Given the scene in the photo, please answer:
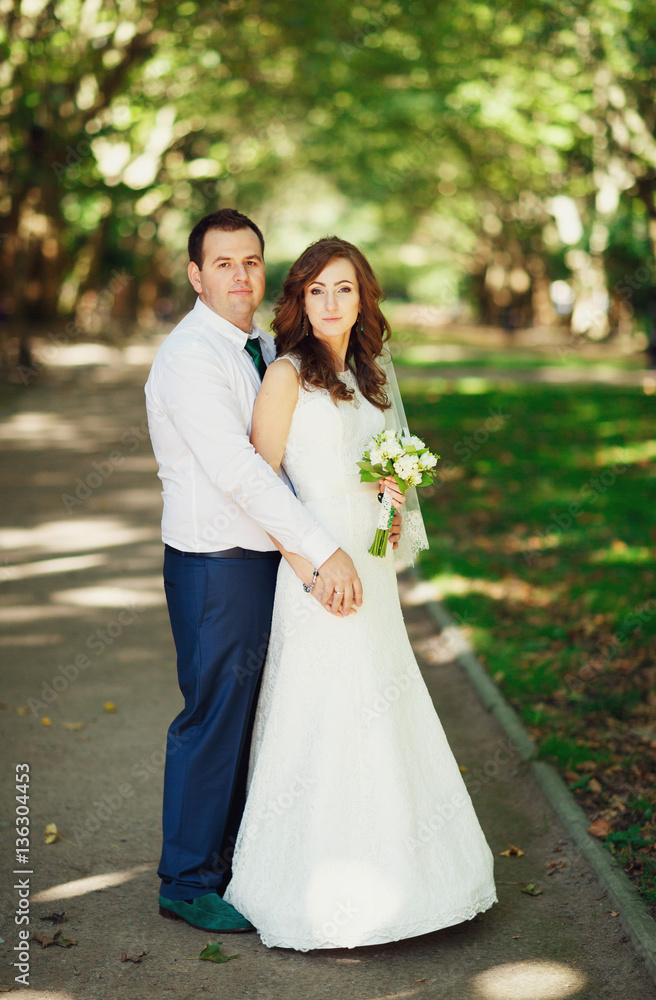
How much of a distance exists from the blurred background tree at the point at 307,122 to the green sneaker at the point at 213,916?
13287 mm

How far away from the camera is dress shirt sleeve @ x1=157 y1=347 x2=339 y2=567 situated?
371 centimetres

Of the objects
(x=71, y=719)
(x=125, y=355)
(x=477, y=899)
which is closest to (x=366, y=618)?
(x=477, y=899)

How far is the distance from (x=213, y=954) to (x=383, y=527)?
5.65 feet

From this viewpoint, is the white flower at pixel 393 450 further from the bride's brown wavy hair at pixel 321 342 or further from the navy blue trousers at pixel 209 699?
the navy blue trousers at pixel 209 699

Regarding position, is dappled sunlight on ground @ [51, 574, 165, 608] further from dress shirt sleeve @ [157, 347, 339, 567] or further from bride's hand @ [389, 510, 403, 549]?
dress shirt sleeve @ [157, 347, 339, 567]

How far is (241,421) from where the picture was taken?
389cm

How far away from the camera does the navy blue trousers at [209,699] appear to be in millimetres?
3924

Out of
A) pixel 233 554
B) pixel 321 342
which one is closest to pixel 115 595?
pixel 233 554

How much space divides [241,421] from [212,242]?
720mm

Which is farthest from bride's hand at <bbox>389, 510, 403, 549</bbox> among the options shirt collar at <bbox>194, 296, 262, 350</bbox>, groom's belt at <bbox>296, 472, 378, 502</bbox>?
shirt collar at <bbox>194, 296, 262, 350</bbox>

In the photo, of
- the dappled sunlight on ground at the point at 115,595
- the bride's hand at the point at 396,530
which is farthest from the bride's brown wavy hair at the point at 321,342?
the dappled sunlight on ground at the point at 115,595

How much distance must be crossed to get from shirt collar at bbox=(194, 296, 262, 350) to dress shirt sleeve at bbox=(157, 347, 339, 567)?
184 millimetres

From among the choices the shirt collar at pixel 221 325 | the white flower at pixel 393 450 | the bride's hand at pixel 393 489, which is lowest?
the bride's hand at pixel 393 489

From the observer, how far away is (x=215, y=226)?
3969 millimetres
